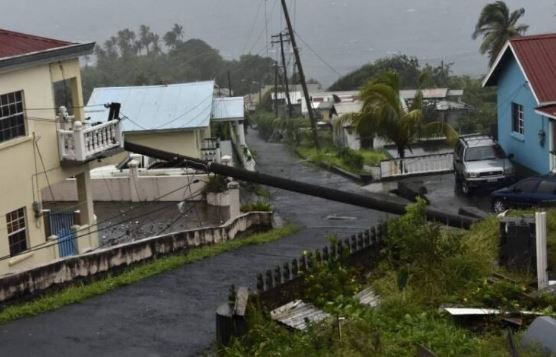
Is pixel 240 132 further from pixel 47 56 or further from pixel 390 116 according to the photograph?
pixel 47 56

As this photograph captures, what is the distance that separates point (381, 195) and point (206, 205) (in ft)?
21.1

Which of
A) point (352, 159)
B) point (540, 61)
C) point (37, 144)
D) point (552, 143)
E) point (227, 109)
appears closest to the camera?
point (37, 144)

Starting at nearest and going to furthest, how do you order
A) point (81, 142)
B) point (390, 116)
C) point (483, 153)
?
point (81, 142) < point (483, 153) < point (390, 116)

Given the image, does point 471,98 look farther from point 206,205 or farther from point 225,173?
point 225,173

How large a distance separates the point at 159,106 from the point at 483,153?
14894mm

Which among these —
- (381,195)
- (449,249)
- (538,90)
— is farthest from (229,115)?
(449,249)

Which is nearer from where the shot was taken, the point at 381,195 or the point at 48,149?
the point at 48,149

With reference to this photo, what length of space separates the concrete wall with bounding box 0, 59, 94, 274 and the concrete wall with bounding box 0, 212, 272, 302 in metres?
3.36

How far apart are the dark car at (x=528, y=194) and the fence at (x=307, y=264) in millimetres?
9541

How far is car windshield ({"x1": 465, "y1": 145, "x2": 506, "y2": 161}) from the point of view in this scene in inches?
1123

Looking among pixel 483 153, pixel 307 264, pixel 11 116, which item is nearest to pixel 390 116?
pixel 483 153

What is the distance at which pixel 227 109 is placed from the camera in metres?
41.7

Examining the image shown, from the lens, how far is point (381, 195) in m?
31.1

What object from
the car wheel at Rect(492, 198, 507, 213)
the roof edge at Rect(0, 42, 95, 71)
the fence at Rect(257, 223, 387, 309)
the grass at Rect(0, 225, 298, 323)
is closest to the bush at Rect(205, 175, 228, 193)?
the grass at Rect(0, 225, 298, 323)
